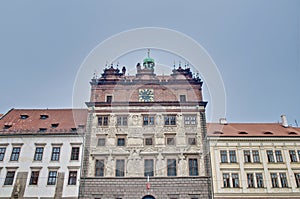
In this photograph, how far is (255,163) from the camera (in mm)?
26562

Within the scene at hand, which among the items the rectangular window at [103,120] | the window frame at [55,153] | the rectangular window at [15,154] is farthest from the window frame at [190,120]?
the rectangular window at [15,154]

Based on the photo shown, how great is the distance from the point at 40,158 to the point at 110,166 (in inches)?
251

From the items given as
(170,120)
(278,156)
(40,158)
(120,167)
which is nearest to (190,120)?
(170,120)

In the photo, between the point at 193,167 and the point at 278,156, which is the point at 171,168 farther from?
the point at 278,156

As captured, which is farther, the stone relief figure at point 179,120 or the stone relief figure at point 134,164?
the stone relief figure at point 179,120

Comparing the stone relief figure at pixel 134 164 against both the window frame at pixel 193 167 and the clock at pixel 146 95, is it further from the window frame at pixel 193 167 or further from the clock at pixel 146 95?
the clock at pixel 146 95

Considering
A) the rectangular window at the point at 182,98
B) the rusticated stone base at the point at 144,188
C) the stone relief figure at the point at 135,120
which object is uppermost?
the rectangular window at the point at 182,98

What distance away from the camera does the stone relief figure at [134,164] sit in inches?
994

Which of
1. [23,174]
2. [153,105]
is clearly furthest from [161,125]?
[23,174]

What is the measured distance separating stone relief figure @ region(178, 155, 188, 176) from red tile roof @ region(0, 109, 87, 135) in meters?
9.87

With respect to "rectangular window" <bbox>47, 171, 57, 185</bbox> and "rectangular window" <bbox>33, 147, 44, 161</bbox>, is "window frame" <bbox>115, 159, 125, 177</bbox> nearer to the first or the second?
"rectangular window" <bbox>47, 171, 57, 185</bbox>

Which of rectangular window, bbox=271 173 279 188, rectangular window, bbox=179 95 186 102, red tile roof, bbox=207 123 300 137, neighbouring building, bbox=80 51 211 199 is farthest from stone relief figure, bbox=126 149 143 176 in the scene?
rectangular window, bbox=271 173 279 188

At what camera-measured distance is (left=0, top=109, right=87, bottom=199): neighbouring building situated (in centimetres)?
2456

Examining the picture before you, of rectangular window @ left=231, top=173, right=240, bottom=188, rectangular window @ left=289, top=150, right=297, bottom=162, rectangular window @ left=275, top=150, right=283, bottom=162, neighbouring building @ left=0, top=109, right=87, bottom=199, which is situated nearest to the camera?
neighbouring building @ left=0, top=109, right=87, bottom=199
